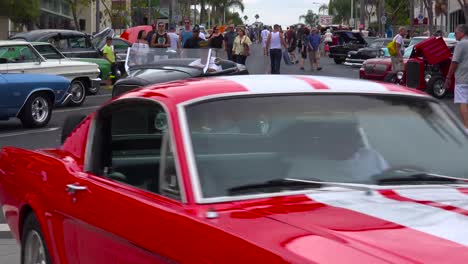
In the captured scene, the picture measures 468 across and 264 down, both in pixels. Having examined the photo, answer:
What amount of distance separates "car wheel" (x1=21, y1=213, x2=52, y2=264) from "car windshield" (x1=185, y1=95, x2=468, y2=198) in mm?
1500

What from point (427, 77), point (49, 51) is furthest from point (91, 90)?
point (427, 77)

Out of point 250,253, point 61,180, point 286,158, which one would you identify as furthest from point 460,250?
point 61,180

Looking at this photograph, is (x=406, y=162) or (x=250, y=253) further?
(x=406, y=162)

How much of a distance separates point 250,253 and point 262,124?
1161mm

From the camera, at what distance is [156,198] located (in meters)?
3.81

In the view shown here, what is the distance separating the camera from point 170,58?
1521 centimetres

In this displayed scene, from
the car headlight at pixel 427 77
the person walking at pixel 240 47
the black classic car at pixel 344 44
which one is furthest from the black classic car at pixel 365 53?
the car headlight at pixel 427 77

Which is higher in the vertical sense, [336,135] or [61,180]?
[336,135]

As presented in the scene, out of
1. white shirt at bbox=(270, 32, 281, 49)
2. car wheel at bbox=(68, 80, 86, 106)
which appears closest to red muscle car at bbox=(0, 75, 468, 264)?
car wheel at bbox=(68, 80, 86, 106)

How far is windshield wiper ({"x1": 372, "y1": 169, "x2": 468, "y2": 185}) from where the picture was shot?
12.6ft

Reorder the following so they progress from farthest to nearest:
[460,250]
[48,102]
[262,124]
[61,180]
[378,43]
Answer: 1. [378,43]
2. [48,102]
3. [61,180]
4. [262,124]
5. [460,250]

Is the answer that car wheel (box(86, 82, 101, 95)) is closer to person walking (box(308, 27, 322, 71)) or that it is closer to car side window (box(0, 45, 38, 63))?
car side window (box(0, 45, 38, 63))

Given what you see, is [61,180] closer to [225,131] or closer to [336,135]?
[225,131]

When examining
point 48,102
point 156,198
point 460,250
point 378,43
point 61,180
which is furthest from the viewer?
point 378,43
